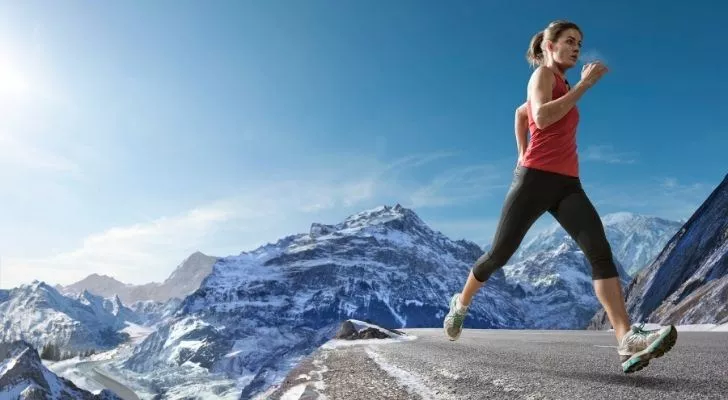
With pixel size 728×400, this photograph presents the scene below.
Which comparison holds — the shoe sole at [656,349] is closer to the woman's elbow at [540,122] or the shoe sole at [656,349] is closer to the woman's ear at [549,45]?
the woman's elbow at [540,122]

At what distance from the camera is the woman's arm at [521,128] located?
4840 mm

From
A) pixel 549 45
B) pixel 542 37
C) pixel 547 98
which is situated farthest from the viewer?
pixel 542 37

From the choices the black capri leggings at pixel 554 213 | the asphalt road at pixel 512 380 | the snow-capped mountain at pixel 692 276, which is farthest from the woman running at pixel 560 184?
the snow-capped mountain at pixel 692 276

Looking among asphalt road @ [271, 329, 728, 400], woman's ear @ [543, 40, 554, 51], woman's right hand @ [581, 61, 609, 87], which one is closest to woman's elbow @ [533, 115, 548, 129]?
woman's right hand @ [581, 61, 609, 87]

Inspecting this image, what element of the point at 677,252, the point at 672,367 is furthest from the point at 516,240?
the point at 677,252

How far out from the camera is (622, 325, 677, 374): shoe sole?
11.4 ft

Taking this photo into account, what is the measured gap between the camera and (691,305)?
41.5 m

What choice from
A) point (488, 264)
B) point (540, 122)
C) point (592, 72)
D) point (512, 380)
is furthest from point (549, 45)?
point (512, 380)

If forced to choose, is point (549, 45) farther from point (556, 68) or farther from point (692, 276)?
point (692, 276)

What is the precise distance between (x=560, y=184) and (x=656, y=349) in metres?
1.40

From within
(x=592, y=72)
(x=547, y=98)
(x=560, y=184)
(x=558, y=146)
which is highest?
(x=592, y=72)

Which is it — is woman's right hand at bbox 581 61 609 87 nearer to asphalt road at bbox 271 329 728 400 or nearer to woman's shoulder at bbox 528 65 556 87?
woman's shoulder at bbox 528 65 556 87

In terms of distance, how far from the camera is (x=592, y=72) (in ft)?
13.1

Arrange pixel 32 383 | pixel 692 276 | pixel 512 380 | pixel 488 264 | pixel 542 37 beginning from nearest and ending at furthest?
pixel 512 380 < pixel 488 264 < pixel 542 37 < pixel 692 276 < pixel 32 383
